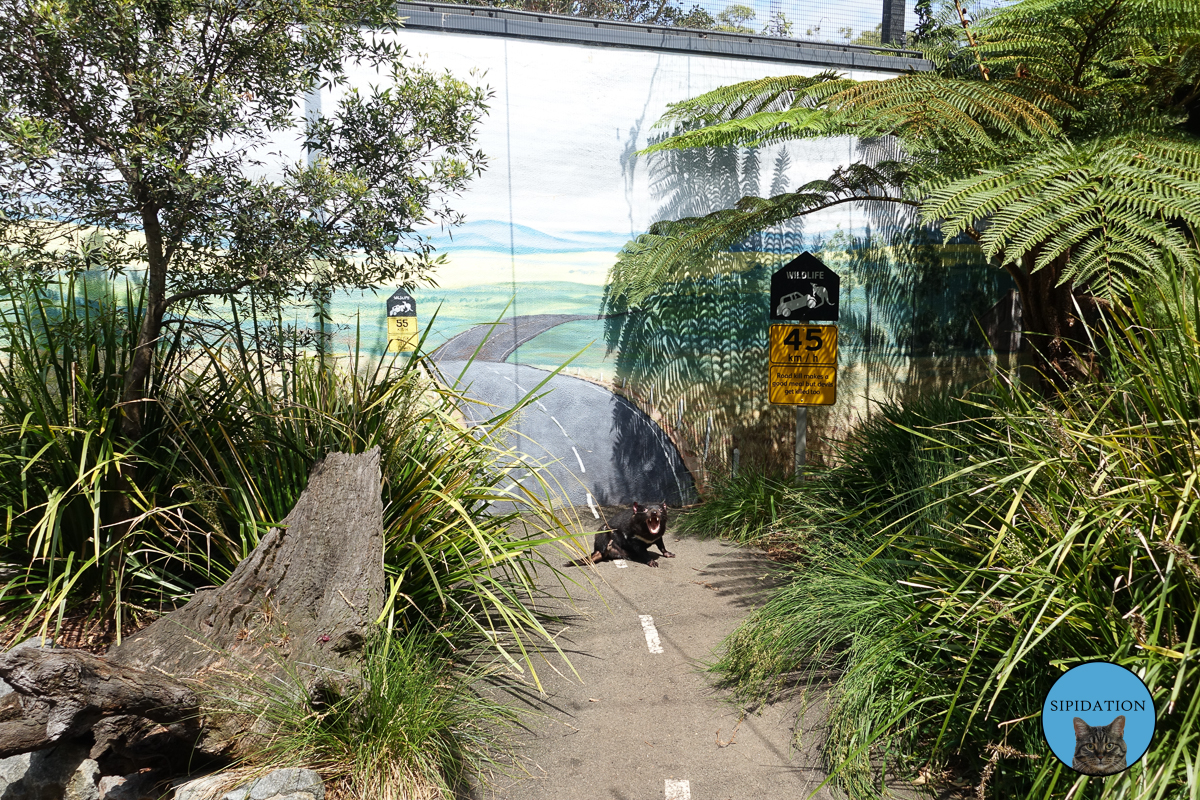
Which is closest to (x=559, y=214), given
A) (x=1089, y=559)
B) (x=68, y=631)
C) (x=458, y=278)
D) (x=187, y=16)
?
(x=458, y=278)

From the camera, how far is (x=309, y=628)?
3162 mm

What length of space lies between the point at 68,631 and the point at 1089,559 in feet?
14.0

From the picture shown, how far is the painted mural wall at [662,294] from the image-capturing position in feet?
22.7

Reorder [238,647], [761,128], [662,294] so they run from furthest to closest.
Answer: [662,294], [761,128], [238,647]

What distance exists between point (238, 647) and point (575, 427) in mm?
4404

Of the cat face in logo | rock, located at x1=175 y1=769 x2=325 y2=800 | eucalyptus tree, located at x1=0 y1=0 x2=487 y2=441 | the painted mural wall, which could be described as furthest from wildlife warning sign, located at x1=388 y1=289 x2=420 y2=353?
the cat face in logo

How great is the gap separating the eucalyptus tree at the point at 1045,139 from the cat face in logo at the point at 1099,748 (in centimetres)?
196

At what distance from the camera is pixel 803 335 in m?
6.70

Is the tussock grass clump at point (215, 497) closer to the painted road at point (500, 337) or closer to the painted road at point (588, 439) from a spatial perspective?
the painted road at point (500, 337)

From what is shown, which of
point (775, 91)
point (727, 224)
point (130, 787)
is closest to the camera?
point (130, 787)

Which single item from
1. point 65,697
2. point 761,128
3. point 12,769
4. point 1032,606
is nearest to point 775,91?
point 761,128

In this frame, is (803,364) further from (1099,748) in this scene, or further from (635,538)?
(1099,748)

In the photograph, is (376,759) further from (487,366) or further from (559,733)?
(487,366)

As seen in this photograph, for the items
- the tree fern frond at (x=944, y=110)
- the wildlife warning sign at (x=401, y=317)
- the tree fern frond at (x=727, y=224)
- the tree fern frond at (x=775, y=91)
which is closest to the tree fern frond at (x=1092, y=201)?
the tree fern frond at (x=944, y=110)
